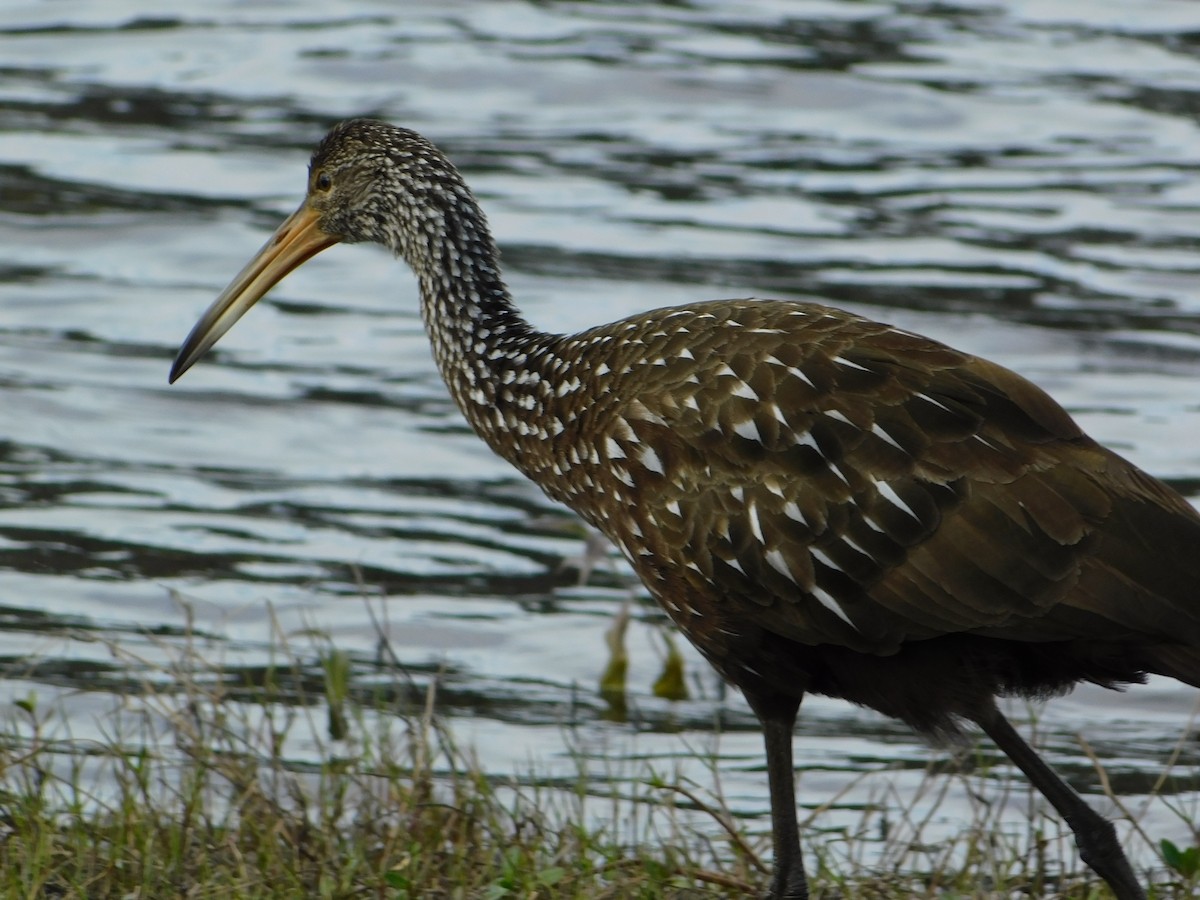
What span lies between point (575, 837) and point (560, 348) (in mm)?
1290

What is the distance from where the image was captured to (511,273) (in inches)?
489

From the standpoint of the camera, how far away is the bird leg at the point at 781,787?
5.34 meters

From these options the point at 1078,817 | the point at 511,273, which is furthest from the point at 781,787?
the point at 511,273

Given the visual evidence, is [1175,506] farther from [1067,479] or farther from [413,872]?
[413,872]

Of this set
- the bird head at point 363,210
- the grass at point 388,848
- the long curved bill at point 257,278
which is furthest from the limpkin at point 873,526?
the long curved bill at point 257,278

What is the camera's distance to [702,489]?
17.5 feet

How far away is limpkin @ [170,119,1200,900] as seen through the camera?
500cm

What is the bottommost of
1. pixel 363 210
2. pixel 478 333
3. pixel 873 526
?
pixel 873 526

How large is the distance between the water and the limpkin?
1.17 m

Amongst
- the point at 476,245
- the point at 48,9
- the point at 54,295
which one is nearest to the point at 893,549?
the point at 476,245

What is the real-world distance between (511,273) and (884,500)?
745cm

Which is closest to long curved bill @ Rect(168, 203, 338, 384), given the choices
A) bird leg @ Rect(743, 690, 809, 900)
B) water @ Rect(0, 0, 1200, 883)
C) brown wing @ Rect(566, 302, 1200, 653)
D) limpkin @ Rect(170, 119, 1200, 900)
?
water @ Rect(0, 0, 1200, 883)

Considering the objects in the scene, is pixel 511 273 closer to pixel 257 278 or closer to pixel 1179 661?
pixel 257 278

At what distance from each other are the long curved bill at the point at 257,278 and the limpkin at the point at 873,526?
1.40 metres
